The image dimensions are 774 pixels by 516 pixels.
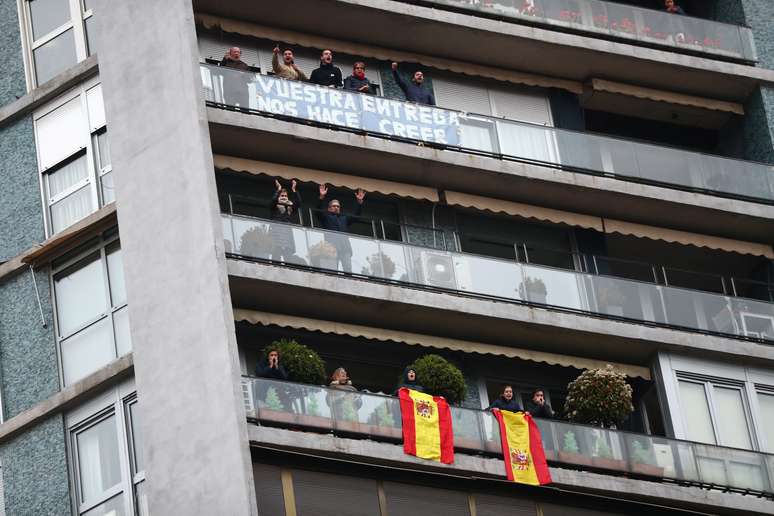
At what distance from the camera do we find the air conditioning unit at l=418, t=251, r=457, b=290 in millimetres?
36719

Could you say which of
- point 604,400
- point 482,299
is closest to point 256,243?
point 482,299

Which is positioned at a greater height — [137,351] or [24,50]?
[24,50]

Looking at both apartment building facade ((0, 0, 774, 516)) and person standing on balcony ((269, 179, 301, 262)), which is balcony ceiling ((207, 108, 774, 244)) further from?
person standing on balcony ((269, 179, 301, 262))

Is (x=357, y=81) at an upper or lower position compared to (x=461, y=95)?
lower

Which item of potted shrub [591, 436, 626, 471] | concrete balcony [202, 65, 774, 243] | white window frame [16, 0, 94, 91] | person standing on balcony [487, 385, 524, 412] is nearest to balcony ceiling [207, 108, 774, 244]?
concrete balcony [202, 65, 774, 243]

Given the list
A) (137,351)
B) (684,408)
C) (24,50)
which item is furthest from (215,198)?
(684,408)

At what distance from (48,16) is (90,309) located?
5920 mm

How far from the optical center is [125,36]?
36.3m

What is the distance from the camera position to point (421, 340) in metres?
36.6

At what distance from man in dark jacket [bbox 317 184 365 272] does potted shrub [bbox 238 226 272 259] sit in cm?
105

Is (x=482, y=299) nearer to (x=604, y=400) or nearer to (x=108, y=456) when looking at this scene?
(x=604, y=400)

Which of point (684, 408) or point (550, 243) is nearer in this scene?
point (684, 408)

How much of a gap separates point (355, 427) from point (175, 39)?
7124mm

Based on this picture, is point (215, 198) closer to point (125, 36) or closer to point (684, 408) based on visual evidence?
point (125, 36)
